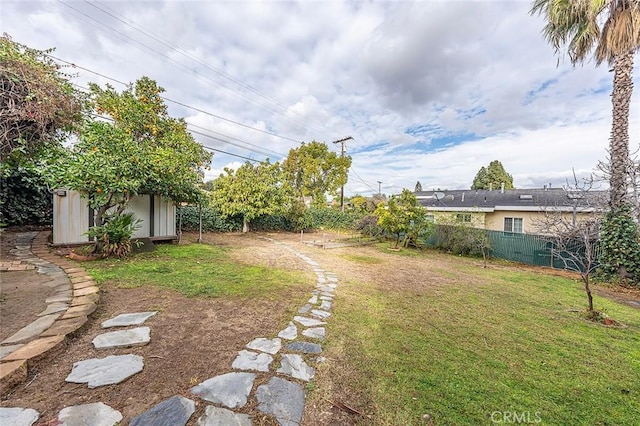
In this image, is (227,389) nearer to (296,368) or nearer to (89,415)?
(296,368)

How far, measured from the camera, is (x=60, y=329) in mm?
2295

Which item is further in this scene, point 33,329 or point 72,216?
point 72,216

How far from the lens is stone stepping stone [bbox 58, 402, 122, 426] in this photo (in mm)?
1407

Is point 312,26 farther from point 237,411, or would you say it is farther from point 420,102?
point 237,411

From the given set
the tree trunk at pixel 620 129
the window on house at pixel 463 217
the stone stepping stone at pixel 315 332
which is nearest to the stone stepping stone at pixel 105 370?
the stone stepping stone at pixel 315 332

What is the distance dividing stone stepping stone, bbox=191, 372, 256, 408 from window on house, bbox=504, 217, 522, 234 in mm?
15990

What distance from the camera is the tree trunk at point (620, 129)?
667 centimetres

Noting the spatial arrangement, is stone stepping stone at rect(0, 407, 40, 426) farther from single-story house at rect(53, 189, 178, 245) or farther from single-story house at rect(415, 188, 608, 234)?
single-story house at rect(415, 188, 608, 234)

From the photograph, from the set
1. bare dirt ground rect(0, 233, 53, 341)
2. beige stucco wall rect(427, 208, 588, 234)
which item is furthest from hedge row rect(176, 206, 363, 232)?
beige stucco wall rect(427, 208, 588, 234)

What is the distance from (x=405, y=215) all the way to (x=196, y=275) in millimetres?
8417


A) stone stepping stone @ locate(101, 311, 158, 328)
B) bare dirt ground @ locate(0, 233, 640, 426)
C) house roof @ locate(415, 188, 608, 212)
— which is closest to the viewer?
bare dirt ground @ locate(0, 233, 640, 426)

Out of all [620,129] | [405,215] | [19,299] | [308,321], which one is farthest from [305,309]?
[620,129]

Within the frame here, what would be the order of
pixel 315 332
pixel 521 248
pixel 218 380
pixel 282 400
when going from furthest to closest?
pixel 521 248
pixel 315 332
pixel 218 380
pixel 282 400

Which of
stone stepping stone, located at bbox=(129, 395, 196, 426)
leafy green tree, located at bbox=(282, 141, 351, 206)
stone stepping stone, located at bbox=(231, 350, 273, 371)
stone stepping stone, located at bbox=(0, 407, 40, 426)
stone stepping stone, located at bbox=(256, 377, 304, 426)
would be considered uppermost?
leafy green tree, located at bbox=(282, 141, 351, 206)
